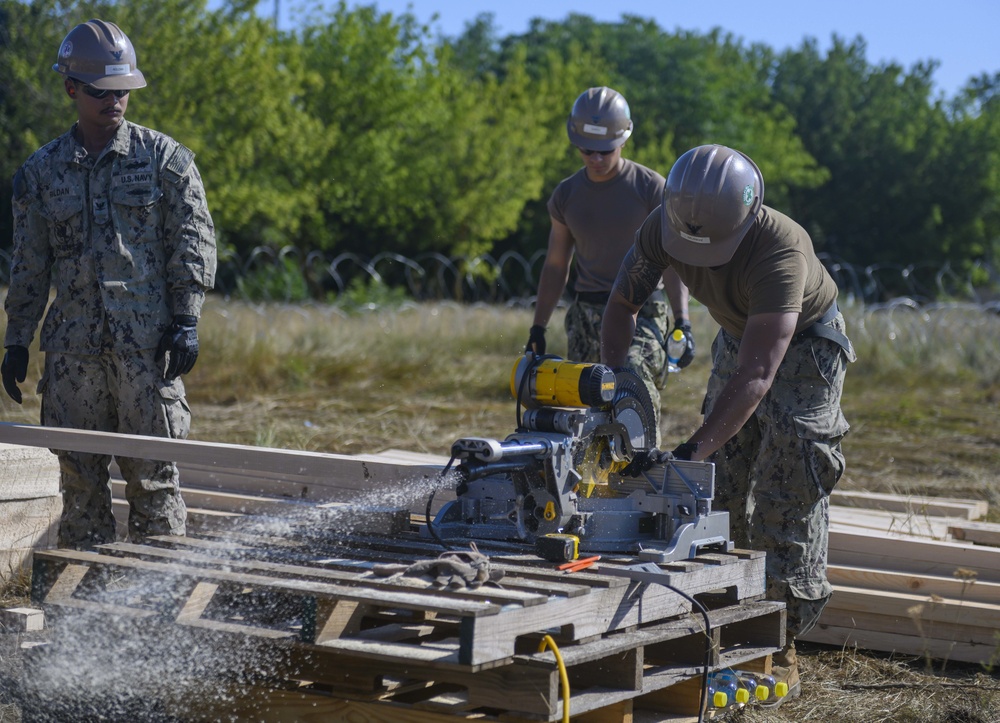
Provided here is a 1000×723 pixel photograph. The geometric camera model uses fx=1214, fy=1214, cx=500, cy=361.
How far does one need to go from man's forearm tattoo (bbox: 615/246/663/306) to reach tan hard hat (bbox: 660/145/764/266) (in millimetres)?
369

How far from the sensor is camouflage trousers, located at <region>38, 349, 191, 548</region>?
16.7ft

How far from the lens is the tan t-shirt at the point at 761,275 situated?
4.39 metres

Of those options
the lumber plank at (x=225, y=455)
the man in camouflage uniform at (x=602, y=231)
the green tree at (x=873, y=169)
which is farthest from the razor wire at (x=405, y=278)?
the lumber plank at (x=225, y=455)

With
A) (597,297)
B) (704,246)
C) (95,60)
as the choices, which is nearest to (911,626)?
(704,246)

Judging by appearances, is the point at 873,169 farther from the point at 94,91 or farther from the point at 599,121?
the point at 94,91

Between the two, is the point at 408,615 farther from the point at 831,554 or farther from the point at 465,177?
the point at 465,177

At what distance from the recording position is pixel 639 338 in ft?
20.6

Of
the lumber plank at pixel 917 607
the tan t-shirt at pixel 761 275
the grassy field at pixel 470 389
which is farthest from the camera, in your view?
the grassy field at pixel 470 389

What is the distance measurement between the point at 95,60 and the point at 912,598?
414cm

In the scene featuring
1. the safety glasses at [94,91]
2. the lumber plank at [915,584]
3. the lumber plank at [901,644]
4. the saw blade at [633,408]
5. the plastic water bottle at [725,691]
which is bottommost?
the lumber plank at [901,644]

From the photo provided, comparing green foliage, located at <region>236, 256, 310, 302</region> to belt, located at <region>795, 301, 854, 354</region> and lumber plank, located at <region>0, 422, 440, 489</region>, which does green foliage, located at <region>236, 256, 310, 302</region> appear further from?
belt, located at <region>795, 301, 854, 354</region>

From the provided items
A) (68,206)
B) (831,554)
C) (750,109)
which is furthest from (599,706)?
(750,109)

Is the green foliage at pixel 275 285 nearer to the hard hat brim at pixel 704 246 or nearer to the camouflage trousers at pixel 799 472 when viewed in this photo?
the camouflage trousers at pixel 799 472

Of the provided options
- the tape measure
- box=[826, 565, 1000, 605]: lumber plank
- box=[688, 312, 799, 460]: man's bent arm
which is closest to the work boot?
box=[826, 565, 1000, 605]: lumber plank
